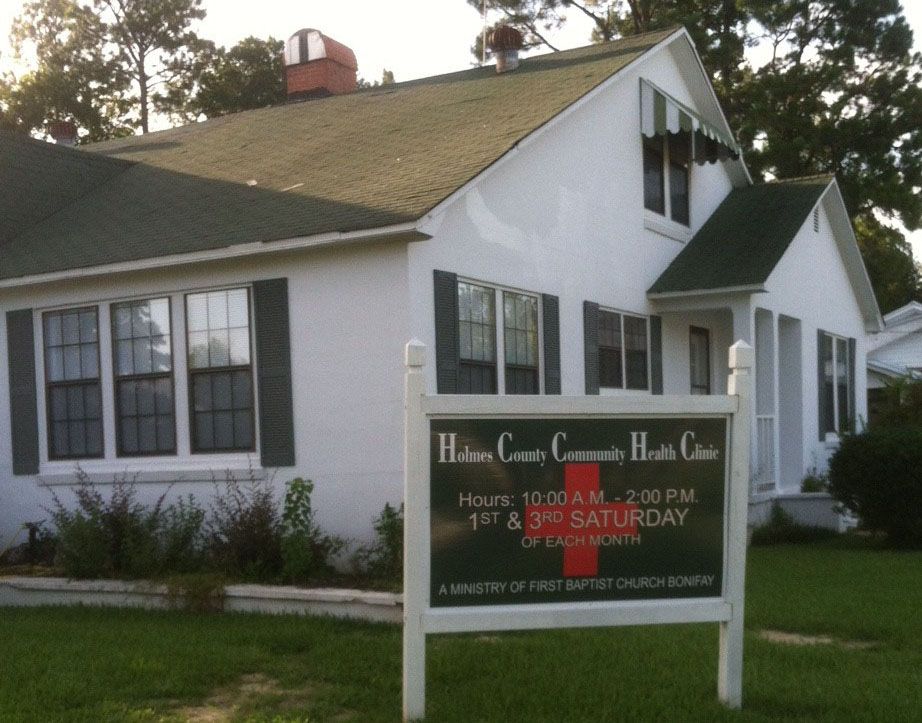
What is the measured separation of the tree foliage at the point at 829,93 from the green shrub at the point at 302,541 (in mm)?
20734

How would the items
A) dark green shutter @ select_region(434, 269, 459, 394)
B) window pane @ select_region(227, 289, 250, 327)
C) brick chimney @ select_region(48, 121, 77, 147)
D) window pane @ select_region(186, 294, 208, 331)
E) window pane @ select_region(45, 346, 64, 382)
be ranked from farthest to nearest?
brick chimney @ select_region(48, 121, 77, 147) < window pane @ select_region(45, 346, 64, 382) < window pane @ select_region(186, 294, 208, 331) < window pane @ select_region(227, 289, 250, 327) < dark green shutter @ select_region(434, 269, 459, 394)

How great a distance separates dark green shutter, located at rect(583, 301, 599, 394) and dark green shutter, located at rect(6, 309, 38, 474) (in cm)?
597

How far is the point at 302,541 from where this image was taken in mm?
9789

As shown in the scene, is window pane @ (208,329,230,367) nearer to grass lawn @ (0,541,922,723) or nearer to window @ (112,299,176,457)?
window @ (112,299,176,457)

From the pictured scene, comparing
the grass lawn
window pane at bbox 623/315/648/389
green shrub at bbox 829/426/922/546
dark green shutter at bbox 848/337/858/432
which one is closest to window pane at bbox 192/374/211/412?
the grass lawn

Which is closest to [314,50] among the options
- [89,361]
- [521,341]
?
[89,361]

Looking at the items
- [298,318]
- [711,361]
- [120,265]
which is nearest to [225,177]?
[120,265]

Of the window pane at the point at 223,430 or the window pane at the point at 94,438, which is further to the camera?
the window pane at the point at 94,438

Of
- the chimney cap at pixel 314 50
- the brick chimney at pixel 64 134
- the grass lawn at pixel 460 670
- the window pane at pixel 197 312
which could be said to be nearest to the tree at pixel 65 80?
the brick chimney at pixel 64 134

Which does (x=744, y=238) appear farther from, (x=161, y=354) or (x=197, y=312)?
(x=161, y=354)

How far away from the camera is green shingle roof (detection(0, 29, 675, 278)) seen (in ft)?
35.9

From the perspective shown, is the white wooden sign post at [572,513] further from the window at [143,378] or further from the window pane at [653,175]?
the window pane at [653,175]

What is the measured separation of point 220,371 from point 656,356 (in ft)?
19.1

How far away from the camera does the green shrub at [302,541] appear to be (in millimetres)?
9703
